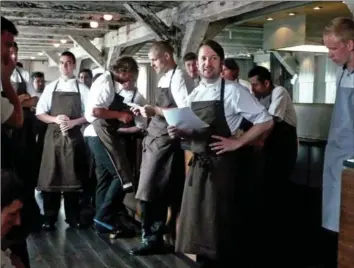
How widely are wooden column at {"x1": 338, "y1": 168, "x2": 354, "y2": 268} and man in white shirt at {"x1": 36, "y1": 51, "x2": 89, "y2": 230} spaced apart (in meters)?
2.60

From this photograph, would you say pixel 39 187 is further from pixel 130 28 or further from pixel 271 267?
pixel 130 28

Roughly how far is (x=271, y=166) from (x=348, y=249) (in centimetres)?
223

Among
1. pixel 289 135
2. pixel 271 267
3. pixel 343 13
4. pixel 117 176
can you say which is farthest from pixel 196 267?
pixel 343 13

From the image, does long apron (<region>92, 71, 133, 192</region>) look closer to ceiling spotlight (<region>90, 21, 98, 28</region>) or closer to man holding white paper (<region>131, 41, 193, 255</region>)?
man holding white paper (<region>131, 41, 193, 255</region>)

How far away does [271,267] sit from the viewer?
11.4 feet

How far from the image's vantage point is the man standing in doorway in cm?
243

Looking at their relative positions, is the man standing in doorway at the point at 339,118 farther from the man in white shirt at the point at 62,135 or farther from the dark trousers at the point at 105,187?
the man in white shirt at the point at 62,135

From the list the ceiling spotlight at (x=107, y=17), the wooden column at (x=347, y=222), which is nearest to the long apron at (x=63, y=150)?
the ceiling spotlight at (x=107, y=17)

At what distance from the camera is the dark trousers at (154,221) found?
12.4ft

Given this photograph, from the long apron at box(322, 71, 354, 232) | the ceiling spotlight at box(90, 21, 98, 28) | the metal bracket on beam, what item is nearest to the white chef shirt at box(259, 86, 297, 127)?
the long apron at box(322, 71, 354, 232)

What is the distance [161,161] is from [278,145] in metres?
1.14

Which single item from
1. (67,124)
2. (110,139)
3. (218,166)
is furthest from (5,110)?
(67,124)

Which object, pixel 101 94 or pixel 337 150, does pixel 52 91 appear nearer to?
pixel 101 94

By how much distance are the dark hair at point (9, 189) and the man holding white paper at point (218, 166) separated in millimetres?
1222
